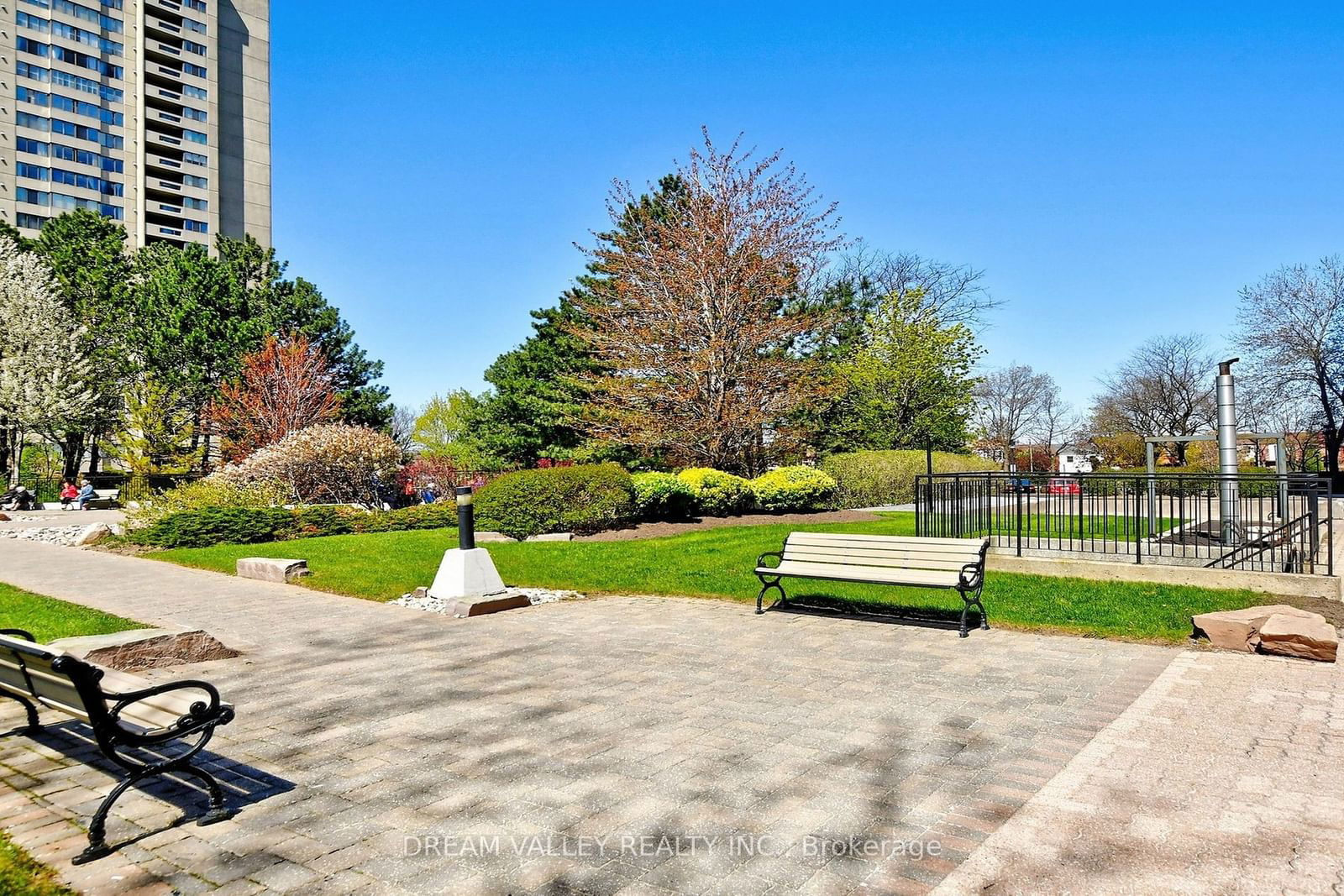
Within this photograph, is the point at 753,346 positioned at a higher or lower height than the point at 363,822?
higher

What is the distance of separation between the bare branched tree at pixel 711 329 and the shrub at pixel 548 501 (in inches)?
244

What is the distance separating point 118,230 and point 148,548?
3241 cm

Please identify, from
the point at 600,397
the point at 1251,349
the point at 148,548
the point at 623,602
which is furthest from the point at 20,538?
the point at 1251,349

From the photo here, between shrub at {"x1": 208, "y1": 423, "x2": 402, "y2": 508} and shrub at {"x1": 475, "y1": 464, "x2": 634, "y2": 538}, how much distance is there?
844cm

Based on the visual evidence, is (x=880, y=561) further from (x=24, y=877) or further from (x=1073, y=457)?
(x=1073, y=457)

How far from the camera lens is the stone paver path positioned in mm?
3146

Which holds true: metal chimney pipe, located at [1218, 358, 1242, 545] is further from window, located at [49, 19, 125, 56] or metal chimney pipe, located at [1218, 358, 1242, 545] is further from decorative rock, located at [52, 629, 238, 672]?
window, located at [49, 19, 125, 56]

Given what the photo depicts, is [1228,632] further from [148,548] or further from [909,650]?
[148,548]

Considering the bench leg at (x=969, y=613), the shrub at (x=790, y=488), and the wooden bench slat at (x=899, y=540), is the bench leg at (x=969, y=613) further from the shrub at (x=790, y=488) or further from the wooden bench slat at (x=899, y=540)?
the shrub at (x=790, y=488)

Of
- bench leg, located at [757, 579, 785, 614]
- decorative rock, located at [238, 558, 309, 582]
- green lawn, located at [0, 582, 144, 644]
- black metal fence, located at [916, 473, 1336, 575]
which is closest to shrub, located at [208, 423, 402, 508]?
decorative rock, located at [238, 558, 309, 582]

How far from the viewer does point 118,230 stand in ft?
131

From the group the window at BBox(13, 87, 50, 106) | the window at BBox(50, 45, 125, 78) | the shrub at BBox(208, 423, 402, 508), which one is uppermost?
the window at BBox(50, 45, 125, 78)

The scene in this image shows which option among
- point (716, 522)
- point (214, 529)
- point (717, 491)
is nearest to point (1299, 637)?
point (716, 522)

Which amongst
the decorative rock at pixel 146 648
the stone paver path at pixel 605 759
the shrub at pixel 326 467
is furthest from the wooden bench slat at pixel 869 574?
the shrub at pixel 326 467
